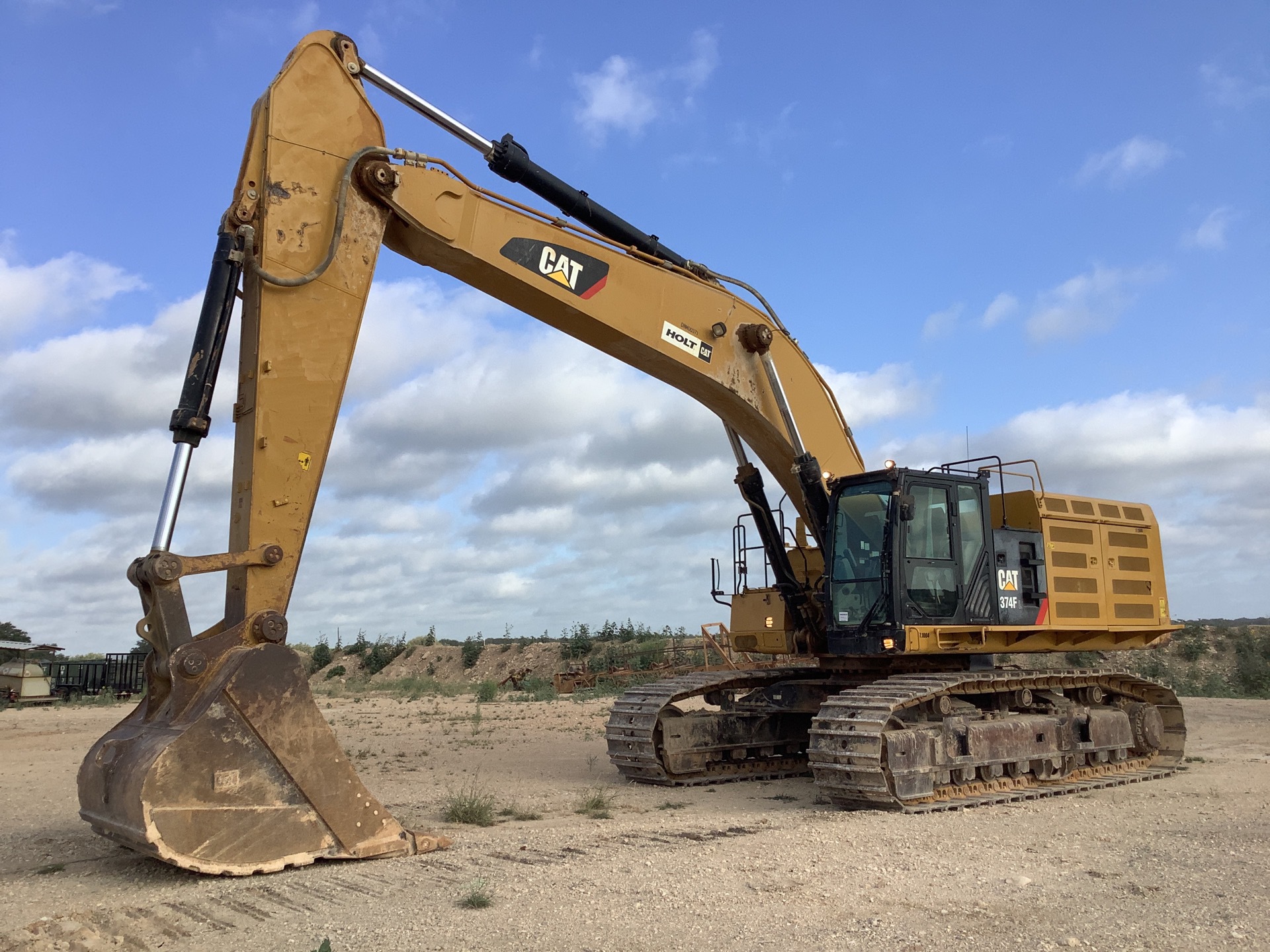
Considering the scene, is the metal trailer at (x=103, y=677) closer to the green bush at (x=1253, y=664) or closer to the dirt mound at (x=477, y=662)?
the dirt mound at (x=477, y=662)

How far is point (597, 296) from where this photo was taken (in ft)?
30.6

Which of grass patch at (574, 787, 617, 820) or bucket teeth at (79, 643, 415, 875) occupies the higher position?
bucket teeth at (79, 643, 415, 875)

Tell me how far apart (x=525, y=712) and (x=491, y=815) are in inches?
570

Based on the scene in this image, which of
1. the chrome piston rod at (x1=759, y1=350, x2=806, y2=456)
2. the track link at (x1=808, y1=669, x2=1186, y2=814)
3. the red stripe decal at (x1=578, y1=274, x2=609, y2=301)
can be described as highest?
the red stripe decal at (x1=578, y1=274, x2=609, y2=301)

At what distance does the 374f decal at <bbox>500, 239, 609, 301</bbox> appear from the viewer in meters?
8.77

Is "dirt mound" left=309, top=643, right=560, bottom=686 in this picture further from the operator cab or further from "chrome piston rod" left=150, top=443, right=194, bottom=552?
"chrome piston rod" left=150, top=443, right=194, bottom=552

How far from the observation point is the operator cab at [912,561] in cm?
1038

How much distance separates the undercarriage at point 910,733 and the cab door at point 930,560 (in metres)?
0.72

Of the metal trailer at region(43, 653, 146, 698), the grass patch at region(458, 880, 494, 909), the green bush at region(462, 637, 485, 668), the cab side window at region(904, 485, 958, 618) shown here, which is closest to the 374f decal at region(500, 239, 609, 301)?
the cab side window at region(904, 485, 958, 618)

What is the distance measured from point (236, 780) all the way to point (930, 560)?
7.04m

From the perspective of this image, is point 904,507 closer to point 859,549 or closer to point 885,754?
point 859,549

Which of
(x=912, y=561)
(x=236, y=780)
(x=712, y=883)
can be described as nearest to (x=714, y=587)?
(x=912, y=561)

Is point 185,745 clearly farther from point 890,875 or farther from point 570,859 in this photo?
point 890,875

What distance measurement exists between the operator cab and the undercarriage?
2.09ft
